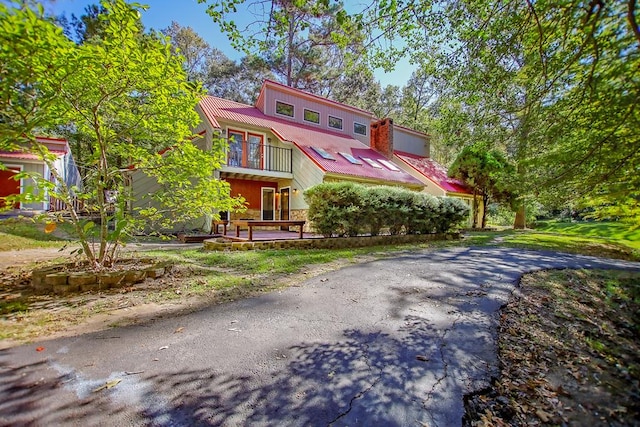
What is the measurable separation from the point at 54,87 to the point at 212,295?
3.36 meters

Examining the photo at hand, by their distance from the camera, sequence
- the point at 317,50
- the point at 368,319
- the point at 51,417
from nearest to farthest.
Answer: the point at 51,417 < the point at 368,319 < the point at 317,50

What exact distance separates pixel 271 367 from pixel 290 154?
13230 millimetres

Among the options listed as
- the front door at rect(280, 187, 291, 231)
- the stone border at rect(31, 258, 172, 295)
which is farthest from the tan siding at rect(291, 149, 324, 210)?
the stone border at rect(31, 258, 172, 295)

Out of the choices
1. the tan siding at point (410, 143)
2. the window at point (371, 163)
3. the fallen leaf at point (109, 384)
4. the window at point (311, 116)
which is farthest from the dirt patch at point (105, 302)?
the tan siding at point (410, 143)

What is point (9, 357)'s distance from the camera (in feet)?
8.39

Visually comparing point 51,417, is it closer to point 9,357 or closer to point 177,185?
point 9,357

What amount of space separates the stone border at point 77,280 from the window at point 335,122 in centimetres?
1599

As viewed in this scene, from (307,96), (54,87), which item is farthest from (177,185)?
(307,96)

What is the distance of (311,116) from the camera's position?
59.2 ft

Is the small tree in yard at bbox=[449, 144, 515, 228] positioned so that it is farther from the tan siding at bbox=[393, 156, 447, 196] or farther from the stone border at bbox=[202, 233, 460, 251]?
the stone border at bbox=[202, 233, 460, 251]

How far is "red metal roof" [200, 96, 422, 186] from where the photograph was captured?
44.8 ft

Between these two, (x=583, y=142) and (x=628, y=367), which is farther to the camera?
(x=583, y=142)

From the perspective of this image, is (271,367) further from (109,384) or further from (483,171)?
(483,171)

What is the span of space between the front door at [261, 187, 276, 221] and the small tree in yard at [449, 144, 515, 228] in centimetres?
1169
